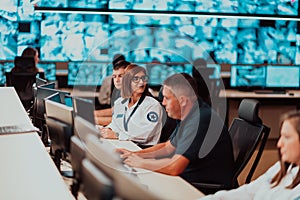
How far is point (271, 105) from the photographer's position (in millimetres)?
5723

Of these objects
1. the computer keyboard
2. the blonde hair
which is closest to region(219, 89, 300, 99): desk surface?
the blonde hair

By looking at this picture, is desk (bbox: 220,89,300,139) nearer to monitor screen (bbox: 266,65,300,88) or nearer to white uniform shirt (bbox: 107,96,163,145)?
monitor screen (bbox: 266,65,300,88)

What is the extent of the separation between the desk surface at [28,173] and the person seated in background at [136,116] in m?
1.01

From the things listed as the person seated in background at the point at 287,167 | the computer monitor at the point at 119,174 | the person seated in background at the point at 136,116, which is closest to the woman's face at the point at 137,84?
the person seated in background at the point at 136,116

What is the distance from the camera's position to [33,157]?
216 cm

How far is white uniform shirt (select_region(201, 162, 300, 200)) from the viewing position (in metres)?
2.00

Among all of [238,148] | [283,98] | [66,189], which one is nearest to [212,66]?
[283,98]

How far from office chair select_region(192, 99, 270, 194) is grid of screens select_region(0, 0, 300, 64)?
311cm

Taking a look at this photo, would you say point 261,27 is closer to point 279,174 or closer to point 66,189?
→ point 279,174

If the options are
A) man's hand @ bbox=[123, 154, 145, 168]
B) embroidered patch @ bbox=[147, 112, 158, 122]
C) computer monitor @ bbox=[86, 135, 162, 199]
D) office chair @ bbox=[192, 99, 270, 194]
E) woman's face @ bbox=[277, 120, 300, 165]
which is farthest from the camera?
embroidered patch @ bbox=[147, 112, 158, 122]

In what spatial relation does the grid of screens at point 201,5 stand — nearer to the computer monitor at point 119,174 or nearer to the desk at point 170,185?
the desk at point 170,185

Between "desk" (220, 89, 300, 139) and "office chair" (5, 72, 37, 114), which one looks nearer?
"office chair" (5, 72, 37, 114)

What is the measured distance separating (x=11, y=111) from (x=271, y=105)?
3249 millimetres

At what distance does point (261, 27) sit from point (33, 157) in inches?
202
